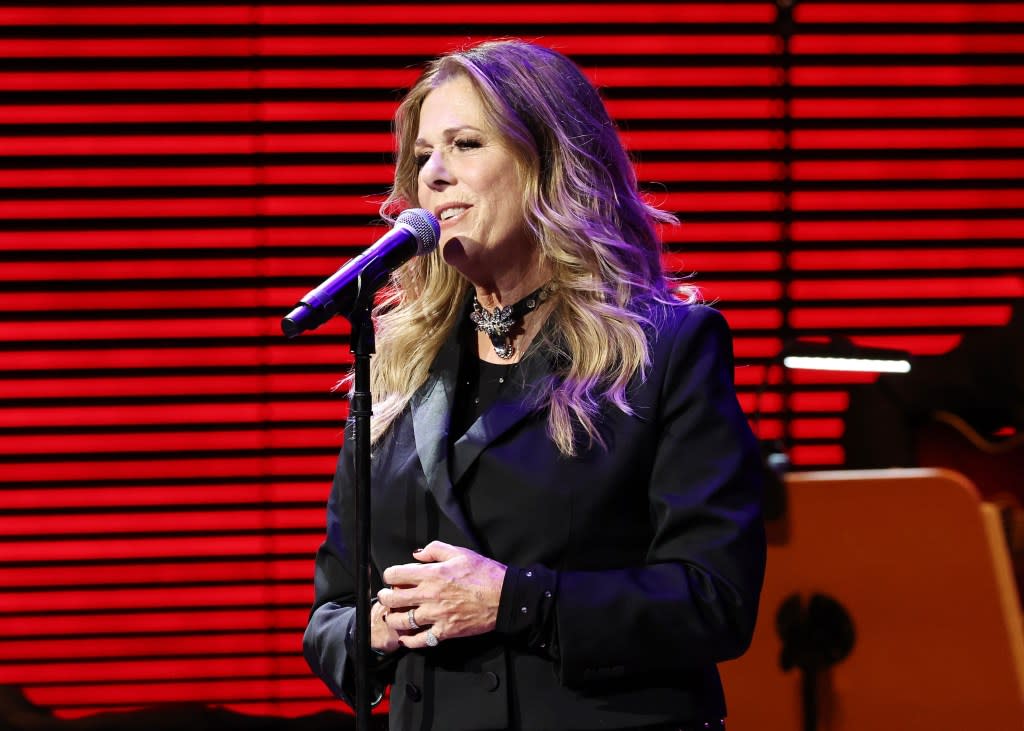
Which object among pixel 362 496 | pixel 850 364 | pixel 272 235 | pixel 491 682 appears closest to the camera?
pixel 362 496

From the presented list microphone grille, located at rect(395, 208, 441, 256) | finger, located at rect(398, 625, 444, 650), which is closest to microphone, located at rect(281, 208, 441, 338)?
microphone grille, located at rect(395, 208, 441, 256)

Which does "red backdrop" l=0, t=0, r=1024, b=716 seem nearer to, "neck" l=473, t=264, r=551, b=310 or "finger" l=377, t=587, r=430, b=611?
"neck" l=473, t=264, r=551, b=310

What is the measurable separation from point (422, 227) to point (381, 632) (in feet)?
2.00

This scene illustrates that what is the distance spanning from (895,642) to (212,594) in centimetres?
216

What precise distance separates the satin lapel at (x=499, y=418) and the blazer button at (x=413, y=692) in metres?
0.32

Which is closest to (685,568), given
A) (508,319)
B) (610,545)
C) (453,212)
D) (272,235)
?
(610,545)

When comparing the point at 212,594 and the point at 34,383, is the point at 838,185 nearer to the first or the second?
the point at 212,594

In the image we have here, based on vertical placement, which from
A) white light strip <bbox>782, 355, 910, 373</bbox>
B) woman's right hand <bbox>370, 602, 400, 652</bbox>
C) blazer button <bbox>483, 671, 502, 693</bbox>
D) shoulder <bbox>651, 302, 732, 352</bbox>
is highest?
white light strip <bbox>782, 355, 910, 373</bbox>

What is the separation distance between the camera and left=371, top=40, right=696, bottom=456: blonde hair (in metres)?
1.85

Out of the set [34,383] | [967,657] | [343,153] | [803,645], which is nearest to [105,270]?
[34,383]

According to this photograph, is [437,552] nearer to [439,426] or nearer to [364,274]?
[439,426]

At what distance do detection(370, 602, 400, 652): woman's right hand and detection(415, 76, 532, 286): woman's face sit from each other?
583 mm

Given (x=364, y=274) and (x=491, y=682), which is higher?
(x=364, y=274)

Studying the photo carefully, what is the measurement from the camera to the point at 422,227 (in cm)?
175
